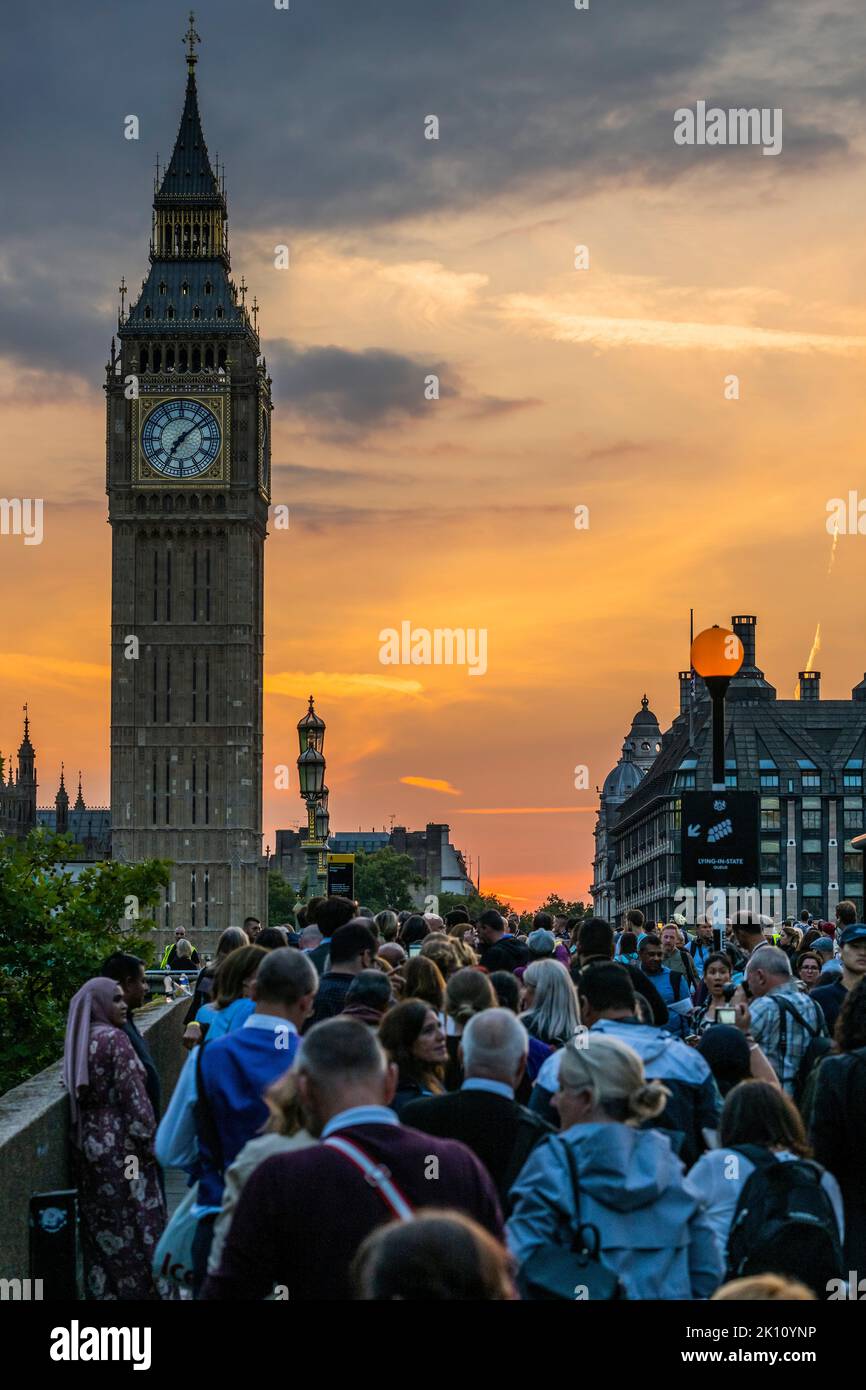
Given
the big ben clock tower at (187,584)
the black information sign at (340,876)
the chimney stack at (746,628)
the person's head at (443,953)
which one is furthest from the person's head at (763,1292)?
the chimney stack at (746,628)

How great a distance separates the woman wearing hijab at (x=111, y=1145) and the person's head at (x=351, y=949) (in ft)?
4.44

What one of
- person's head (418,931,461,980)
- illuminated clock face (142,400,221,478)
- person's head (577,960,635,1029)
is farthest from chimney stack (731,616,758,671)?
person's head (577,960,635,1029)

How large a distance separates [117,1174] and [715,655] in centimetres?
595

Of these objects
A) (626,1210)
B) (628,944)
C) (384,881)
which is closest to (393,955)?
(628,944)

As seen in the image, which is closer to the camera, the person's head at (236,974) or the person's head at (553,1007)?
the person's head at (236,974)

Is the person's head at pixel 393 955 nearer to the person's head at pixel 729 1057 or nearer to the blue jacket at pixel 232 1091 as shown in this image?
the person's head at pixel 729 1057

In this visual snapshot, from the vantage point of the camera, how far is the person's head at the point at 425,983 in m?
10.1

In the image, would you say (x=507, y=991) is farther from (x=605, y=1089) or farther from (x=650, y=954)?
(x=605, y=1089)

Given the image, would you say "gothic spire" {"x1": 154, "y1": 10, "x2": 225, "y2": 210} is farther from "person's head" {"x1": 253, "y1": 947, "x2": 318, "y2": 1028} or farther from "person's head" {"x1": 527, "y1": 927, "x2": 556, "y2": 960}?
"person's head" {"x1": 253, "y1": 947, "x2": 318, "y2": 1028}

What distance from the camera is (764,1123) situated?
21.8 ft
